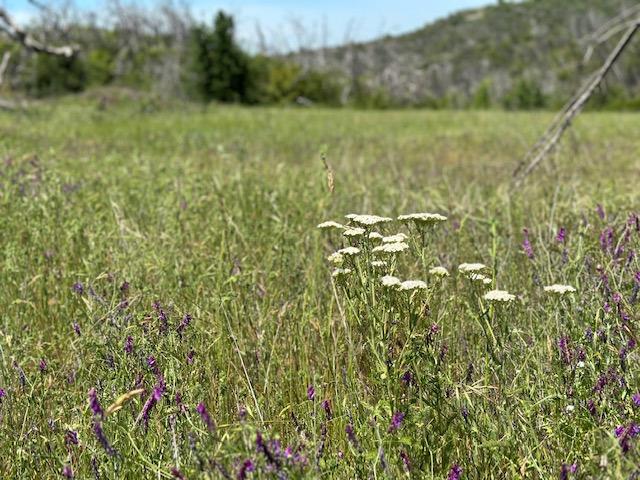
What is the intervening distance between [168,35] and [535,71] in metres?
56.0

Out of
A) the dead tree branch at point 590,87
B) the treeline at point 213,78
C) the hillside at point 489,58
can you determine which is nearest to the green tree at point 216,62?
the treeline at point 213,78

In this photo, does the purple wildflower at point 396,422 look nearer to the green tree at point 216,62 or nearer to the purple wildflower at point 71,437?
the purple wildflower at point 71,437

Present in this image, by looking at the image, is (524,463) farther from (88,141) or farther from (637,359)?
(88,141)

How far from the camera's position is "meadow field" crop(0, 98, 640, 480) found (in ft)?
5.47

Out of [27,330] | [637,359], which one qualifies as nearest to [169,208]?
[27,330]

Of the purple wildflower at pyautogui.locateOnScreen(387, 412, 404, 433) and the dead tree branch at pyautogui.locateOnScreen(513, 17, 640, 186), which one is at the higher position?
the dead tree branch at pyautogui.locateOnScreen(513, 17, 640, 186)

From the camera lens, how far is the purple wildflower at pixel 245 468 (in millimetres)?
1327

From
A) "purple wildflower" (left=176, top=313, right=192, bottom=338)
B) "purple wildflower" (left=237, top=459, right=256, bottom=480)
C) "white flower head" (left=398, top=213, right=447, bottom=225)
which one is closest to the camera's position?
"purple wildflower" (left=237, top=459, right=256, bottom=480)

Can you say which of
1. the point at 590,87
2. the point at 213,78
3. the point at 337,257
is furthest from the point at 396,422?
the point at 213,78

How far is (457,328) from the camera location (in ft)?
8.02

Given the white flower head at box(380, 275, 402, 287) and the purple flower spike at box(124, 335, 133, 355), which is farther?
the purple flower spike at box(124, 335, 133, 355)

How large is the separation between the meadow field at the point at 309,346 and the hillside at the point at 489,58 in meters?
47.8

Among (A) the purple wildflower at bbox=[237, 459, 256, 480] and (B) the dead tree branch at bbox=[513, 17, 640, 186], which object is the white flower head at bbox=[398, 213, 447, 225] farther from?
(B) the dead tree branch at bbox=[513, 17, 640, 186]

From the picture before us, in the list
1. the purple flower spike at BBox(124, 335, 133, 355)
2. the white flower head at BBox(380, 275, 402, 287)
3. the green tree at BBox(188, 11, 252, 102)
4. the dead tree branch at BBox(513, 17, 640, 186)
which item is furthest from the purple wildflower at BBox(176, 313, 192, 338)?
the green tree at BBox(188, 11, 252, 102)
